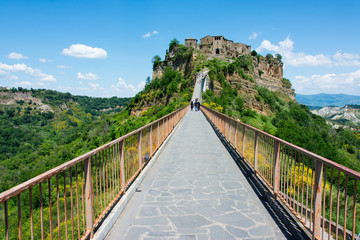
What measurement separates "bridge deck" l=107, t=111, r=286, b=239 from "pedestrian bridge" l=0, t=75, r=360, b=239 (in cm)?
2

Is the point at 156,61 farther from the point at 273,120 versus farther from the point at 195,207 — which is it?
the point at 195,207

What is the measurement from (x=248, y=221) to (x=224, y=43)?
9214 cm

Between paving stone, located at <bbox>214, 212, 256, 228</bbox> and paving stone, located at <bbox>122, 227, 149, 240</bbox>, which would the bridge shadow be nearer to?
paving stone, located at <bbox>214, 212, 256, 228</bbox>

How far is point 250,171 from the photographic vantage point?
280 inches

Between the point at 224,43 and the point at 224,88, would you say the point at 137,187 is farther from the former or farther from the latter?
the point at 224,43

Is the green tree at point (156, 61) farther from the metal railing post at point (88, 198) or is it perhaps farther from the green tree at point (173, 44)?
the metal railing post at point (88, 198)

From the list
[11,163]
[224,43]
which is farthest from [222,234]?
[224,43]

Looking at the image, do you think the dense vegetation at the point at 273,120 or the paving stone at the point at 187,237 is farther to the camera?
the dense vegetation at the point at 273,120

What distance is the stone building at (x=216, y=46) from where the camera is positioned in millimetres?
84688

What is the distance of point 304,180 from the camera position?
192 inches

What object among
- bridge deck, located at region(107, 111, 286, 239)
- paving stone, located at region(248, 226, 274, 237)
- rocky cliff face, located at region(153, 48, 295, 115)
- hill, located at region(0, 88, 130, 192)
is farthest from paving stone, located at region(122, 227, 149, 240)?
hill, located at region(0, 88, 130, 192)

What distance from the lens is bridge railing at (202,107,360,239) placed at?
10.00ft

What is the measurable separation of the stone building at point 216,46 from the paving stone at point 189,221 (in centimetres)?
8199

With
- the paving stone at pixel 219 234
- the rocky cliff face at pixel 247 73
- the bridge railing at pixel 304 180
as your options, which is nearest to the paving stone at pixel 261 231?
the paving stone at pixel 219 234
